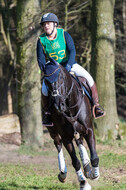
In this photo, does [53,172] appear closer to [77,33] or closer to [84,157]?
[84,157]

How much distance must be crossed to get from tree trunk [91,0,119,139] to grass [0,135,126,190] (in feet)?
2.49

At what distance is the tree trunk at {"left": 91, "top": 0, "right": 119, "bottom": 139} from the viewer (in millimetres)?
12094

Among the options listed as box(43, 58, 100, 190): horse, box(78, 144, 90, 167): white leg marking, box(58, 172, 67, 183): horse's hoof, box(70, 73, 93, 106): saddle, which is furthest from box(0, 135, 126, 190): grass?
box(70, 73, 93, 106): saddle

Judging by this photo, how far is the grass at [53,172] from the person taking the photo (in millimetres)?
6902

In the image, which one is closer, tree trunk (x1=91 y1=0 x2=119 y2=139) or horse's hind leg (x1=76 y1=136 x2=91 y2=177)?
horse's hind leg (x1=76 y1=136 x2=91 y2=177)

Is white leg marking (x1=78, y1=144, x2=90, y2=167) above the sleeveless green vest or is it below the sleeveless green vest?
below

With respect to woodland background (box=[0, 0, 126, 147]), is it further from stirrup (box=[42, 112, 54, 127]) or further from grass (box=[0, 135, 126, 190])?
stirrup (box=[42, 112, 54, 127])

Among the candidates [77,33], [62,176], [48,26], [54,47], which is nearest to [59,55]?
[54,47]

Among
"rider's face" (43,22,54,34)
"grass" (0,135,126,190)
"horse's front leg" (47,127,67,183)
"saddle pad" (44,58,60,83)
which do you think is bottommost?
"grass" (0,135,126,190)

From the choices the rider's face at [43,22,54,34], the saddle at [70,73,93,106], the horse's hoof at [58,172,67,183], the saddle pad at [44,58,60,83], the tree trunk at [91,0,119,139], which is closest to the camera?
the saddle pad at [44,58,60,83]

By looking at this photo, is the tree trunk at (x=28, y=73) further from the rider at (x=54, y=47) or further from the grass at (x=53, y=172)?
the rider at (x=54, y=47)

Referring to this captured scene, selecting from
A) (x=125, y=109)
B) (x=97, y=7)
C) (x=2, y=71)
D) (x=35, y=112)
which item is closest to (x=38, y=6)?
(x=97, y=7)

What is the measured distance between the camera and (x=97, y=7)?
478 inches

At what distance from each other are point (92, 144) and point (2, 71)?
1671 cm
